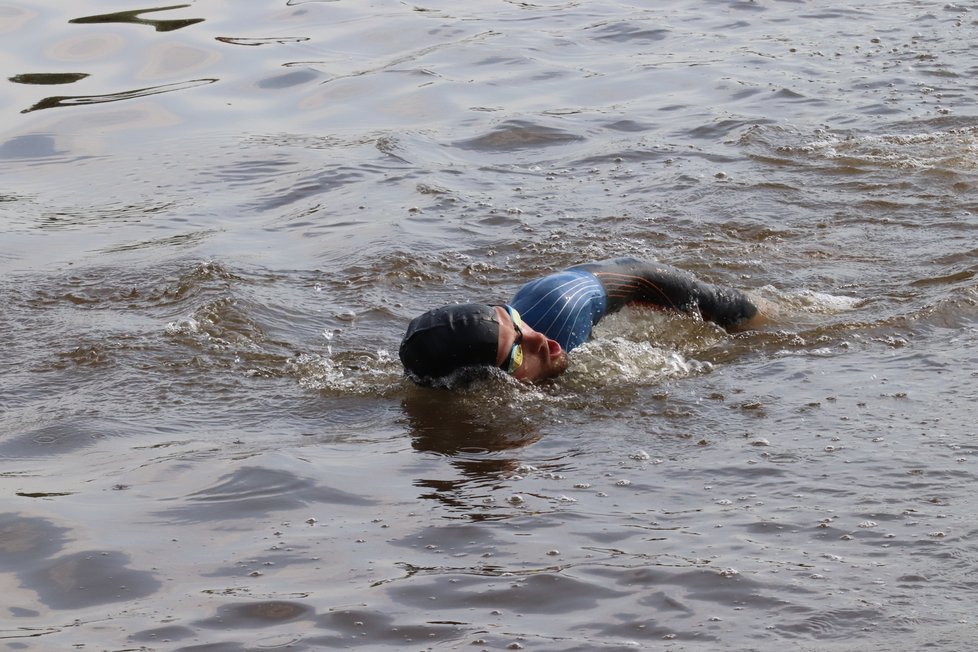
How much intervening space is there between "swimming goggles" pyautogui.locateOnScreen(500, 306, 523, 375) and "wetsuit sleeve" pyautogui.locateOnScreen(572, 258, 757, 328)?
2.36 ft

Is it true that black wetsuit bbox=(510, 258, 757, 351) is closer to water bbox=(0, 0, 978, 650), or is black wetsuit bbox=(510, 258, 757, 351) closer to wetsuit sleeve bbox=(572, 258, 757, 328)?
wetsuit sleeve bbox=(572, 258, 757, 328)

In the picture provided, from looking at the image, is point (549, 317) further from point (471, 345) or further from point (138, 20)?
point (138, 20)

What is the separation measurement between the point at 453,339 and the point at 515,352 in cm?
25

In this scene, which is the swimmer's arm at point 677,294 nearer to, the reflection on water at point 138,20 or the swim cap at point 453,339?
the swim cap at point 453,339

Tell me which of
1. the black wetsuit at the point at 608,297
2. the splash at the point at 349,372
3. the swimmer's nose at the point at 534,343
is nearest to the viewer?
the swimmer's nose at the point at 534,343

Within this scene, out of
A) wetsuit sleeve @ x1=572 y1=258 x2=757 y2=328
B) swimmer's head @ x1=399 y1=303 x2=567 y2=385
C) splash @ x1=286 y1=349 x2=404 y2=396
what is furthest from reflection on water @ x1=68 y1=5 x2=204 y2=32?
swimmer's head @ x1=399 y1=303 x2=567 y2=385

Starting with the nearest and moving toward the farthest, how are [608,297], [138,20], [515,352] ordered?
[515,352] < [608,297] < [138,20]

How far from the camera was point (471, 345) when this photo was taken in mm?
4691

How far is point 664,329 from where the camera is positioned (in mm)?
5551

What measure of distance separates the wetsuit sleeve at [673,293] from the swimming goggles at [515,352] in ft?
2.36

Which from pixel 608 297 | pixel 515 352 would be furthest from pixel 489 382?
pixel 608 297

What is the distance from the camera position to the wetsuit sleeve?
552 cm

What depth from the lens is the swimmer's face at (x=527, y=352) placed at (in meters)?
4.77

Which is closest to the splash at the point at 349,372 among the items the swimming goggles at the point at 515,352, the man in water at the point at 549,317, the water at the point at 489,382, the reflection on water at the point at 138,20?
the water at the point at 489,382
